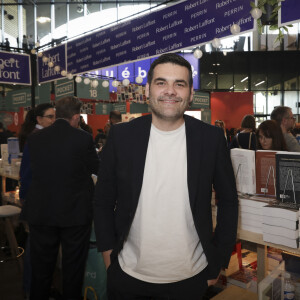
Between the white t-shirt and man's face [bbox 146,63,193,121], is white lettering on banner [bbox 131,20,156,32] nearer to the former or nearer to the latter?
man's face [bbox 146,63,193,121]

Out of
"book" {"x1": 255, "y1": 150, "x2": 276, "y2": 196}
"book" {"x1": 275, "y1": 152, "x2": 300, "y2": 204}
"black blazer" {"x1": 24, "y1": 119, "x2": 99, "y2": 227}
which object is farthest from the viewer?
"black blazer" {"x1": 24, "y1": 119, "x2": 99, "y2": 227}

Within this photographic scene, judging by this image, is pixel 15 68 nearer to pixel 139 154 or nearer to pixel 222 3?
pixel 222 3

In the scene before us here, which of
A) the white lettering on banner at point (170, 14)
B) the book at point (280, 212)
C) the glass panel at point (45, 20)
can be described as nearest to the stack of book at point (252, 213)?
the book at point (280, 212)

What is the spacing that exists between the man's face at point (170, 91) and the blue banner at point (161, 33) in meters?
2.02

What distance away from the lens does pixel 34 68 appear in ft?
19.4

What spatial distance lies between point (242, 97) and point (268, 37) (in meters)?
5.43

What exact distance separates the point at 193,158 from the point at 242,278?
1796 mm

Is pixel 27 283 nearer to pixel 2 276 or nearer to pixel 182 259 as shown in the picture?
pixel 2 276

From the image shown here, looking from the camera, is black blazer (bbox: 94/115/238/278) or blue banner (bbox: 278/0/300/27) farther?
blue banner (bbox: 278/0/300/27)

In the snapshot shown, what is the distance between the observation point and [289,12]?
110 inches

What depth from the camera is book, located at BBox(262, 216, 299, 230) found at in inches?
72.7

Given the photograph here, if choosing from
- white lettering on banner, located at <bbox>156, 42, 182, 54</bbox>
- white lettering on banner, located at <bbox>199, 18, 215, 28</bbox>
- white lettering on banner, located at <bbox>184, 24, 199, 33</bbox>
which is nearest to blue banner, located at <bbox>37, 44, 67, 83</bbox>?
white lettering on banner, located at <bbox>156, 42, 182, 54</bbox>

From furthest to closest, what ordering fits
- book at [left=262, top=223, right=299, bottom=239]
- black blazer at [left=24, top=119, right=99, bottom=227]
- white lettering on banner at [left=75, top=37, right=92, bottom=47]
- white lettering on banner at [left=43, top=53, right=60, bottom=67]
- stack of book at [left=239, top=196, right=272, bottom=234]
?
white lettering on banner at [left=43, top=53, right=60, bottom=67]
white lettering on banner at [left=75, top=37, right=92, bottom=47]
black blazer at [left=24, top=119, right=99, bottom=227]
stack of book at [left=239, top=196, right=272, bottom=234]
book at [left=262, top=223, right=299, bottom=239]

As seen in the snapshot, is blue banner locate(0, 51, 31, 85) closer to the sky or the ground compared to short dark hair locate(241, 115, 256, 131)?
closer to the sky
